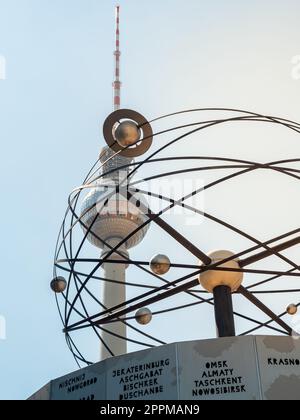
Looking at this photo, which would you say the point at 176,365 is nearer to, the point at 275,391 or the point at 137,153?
the point at 275,391

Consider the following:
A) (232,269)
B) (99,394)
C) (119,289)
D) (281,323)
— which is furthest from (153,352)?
(119,289)

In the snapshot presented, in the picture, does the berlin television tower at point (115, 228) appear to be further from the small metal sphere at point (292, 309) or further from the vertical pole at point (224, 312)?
the vertical pole at point (224, 312)

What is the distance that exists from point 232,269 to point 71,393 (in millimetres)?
3492

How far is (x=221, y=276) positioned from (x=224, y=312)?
0.65 m

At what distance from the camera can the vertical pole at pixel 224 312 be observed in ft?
38.6

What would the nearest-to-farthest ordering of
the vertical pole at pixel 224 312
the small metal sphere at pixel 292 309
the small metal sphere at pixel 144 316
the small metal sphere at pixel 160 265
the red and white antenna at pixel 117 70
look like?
1. the vertical pole at pixel 224 312
2. the small metal sphere at pixel 160 265
3. the small metal sphere at pixel 144 316
4. the small metal sphere at pixel 292 309
5. the red and white antenna at pixel 117 70

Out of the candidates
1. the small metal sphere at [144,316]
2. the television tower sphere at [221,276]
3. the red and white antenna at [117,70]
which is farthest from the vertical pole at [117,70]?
the television tower sphere at [221,276]

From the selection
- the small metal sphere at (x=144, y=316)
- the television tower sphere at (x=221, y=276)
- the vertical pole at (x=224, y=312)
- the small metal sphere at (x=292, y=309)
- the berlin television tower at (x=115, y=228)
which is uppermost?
the berlin television tower at (x=115, y=228)

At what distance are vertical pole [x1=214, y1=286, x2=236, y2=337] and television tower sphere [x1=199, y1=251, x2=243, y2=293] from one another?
4.1 inches

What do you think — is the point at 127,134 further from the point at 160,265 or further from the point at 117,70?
the point at 117,70

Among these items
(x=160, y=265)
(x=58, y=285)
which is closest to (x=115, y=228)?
(x=58, y=285)

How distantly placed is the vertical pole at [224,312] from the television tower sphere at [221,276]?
103mm
